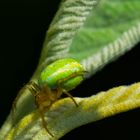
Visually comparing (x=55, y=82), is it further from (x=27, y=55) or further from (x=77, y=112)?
(x=27, y=55)

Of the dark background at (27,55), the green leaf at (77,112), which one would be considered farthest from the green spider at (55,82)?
the dark background at (27,55)

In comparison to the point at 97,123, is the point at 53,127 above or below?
above

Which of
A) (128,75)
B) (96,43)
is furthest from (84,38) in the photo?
(128,75)

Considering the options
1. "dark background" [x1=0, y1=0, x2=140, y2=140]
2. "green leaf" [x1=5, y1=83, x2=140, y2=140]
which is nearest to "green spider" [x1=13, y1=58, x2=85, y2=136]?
"green leaf" [x1=5, y1=83, x2=140, y2=140]

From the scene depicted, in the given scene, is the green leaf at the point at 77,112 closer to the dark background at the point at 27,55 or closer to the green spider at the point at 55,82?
the green spider at the point at 55,82

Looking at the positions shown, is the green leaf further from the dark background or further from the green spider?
the dark background

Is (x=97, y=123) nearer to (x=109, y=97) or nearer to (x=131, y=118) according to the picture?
(x=131, y=118)
